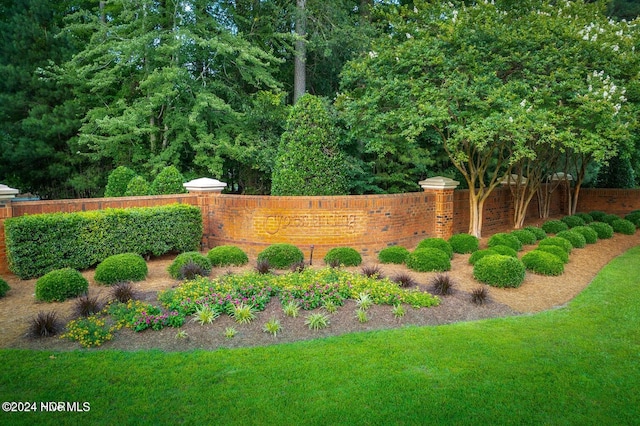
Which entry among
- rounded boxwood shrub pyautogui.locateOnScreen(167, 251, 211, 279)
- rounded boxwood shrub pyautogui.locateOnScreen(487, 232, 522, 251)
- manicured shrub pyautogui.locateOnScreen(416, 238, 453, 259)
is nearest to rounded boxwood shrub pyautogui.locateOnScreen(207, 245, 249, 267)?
rounded boxwood shrub pyautogui.locateOnScreen(167, 251, 211, 279)

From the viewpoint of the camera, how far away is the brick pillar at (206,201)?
1055cm

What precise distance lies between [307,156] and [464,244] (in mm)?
3996

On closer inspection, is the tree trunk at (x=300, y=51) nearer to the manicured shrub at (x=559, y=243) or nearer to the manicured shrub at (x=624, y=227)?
the manicured shrub at (x=559, y=243)

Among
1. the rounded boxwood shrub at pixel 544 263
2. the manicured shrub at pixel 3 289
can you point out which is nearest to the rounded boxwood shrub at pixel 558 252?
the rounded boxwood shrub at pixel 544 263

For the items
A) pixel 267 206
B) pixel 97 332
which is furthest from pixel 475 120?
pixel 97 332

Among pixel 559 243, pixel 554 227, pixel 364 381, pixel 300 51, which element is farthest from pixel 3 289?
pixel 554 227

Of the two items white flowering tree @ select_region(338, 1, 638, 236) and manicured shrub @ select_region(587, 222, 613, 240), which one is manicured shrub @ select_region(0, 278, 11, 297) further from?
manicured shrub @ select_region(587, 222, 613, 240)

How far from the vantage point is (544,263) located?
8219 millimetres

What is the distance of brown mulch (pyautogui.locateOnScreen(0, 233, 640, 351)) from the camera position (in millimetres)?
4988

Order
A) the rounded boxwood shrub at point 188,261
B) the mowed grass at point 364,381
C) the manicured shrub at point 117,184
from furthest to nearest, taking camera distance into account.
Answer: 1. the manicured shrub at point 117,184
2. the rounded boxwood shrub at point 188,261
3. the mowed grass at point 364,381

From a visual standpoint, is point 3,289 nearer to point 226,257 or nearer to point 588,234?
point 226,257

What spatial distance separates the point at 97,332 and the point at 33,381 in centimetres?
103

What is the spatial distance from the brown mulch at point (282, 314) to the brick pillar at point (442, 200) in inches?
110

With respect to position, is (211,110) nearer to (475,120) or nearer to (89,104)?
(89,104)
